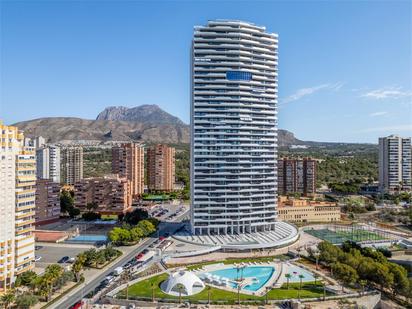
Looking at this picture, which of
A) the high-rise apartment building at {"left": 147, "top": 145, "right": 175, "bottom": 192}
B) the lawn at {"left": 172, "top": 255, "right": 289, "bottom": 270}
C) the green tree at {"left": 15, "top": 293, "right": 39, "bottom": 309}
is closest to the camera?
the green tree at {"left": 15, "top": 293, "right": 39, "bottom": 309}

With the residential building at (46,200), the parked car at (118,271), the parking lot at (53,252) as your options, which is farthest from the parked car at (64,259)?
the residential building at (46,200)

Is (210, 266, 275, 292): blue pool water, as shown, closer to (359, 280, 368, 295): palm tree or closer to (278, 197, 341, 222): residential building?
(359, 280, 368, 295): palm tree

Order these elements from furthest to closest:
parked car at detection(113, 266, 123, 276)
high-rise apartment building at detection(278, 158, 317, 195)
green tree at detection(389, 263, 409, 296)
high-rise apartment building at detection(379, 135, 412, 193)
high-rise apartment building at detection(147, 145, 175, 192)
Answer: high-rise apartment building at detection(147, 145, 175, 192), high-rise apartment building at detection(379, 135, 412, 193), high-rise apartment building at detection(278, 158, 317, 195), parked car at detection(113, 266, 123, 276), green tree at detection(389, 263, 409, 296)

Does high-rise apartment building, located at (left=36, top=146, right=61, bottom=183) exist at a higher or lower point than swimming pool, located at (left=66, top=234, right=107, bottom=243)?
higher

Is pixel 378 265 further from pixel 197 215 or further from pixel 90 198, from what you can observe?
pixel 90 198

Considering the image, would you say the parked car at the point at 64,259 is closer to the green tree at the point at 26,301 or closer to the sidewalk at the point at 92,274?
the sidewalk at the point at 92,274

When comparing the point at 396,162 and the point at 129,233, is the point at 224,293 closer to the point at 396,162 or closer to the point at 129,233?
the point at 129,233

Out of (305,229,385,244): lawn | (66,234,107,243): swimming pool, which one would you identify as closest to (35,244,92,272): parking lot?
(66,234,107,243): swimming pool

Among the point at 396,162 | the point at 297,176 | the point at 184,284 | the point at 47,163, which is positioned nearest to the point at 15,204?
the point at 184,284
